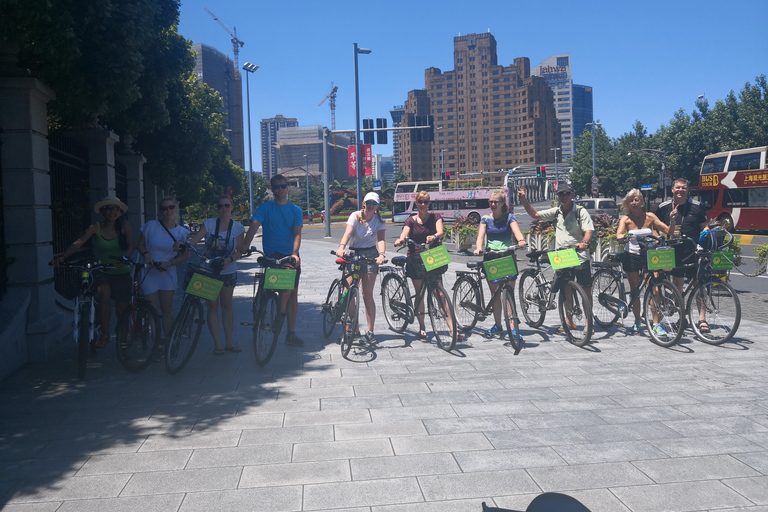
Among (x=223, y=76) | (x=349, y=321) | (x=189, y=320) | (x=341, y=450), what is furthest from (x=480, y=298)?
(x=223, y=76)

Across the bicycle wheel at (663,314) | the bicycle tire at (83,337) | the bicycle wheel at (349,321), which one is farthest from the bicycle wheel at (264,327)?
the bicycle wheel at (663,314)

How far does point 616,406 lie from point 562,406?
0.42 meters

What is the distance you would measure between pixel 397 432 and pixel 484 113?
16003 centimetres

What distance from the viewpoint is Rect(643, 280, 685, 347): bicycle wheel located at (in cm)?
733

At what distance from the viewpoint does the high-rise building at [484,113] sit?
15512 cm

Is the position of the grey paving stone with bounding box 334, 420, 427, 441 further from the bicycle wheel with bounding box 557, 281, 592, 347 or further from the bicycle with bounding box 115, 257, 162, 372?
the bicycle wheel with bounding box 557, 281, 592, 347

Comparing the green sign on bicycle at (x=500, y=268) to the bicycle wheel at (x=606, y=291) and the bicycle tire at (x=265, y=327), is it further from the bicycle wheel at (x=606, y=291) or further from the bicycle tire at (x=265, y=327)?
the bicycle tire at (x=265, y=327)

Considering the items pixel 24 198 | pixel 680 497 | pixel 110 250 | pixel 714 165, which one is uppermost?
pixel 714 165

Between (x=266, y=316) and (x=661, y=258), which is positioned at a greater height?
(x=661, y=258)

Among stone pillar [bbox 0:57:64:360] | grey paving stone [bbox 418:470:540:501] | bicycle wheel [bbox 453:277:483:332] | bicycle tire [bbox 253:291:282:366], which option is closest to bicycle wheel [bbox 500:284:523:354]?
bicycle wheel [bbox 453:277:483:332]

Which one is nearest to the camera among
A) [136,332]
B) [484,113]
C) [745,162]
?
[136,332]

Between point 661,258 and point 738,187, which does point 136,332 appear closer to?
point 661,258

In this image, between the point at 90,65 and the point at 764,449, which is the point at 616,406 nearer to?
the point at 764,449

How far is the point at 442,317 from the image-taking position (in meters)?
7.65
